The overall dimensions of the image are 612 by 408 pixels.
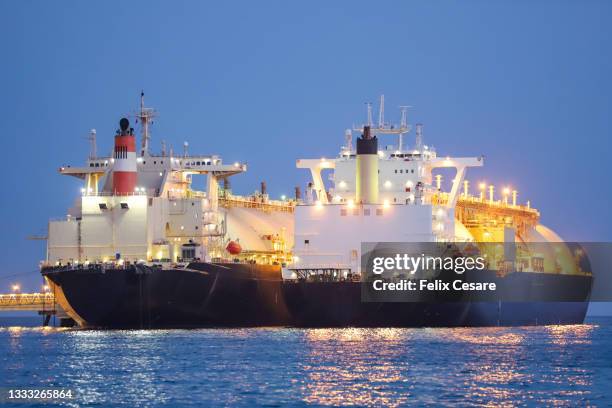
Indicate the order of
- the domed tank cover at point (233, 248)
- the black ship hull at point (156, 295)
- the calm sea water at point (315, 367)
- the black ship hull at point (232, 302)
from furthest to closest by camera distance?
the domed tank cover at point (233, 248) < the black ship hull at point (232, 302) < the black ship hull at point (156, 295) < the calm sea water at point (315, 367)

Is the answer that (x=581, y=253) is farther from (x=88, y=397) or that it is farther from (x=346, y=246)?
(x=88, y=397)

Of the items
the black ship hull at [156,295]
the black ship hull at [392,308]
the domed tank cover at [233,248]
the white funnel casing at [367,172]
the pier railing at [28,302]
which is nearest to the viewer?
the black ship hull at [156,295]

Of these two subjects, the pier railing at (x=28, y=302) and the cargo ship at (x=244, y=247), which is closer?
the cargo ship at (x=244, y=247)

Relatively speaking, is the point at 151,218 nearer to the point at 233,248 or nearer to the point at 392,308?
the point at 233,248

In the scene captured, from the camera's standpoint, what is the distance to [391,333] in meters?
62.3

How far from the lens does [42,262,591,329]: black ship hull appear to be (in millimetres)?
62625

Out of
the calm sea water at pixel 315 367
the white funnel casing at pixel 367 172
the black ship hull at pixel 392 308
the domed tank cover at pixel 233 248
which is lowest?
the calm sea water at pixel 315 367

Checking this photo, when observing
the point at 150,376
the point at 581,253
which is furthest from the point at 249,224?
the point at 150,376

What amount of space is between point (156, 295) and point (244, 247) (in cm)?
1178

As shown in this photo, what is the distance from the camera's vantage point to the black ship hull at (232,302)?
62.6 metres

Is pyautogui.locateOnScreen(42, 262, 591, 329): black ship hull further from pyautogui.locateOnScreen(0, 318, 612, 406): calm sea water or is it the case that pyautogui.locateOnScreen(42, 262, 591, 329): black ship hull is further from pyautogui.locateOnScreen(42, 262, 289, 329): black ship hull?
pyautogui.locateOnScreen(0, 318, 612, 406): calm sea water

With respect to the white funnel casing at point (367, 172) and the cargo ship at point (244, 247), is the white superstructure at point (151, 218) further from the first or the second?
the white funnel casing at point (367, 172)

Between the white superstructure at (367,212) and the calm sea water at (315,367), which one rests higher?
the white superstructure at (367,212)

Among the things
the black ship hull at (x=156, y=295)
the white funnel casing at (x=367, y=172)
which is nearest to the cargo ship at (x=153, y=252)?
the black ship hull at (x=156, y=295)
